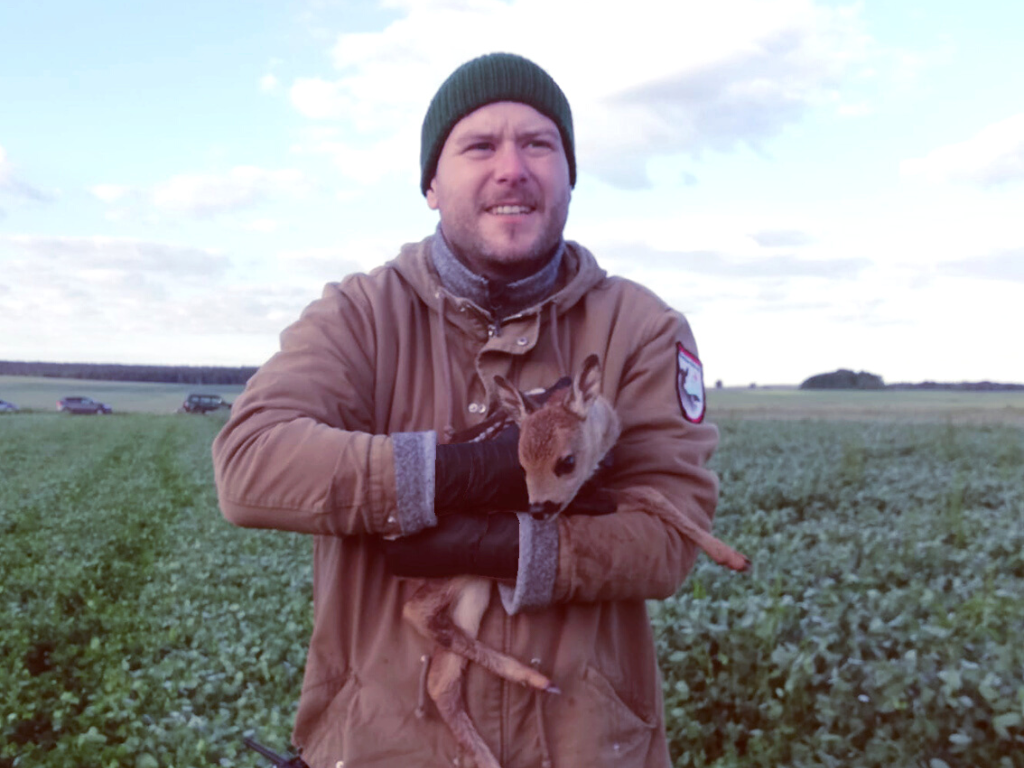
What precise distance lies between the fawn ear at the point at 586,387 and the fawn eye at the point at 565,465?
0.16m

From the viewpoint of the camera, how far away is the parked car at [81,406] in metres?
73.1

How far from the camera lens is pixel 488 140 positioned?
3203mm

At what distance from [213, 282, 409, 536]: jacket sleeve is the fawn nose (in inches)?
16.5

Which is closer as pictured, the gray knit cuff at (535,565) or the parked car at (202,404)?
the gray knit cuff at (535,565)

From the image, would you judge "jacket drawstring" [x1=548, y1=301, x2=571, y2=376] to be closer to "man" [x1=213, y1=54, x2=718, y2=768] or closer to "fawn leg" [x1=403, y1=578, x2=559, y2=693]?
"man" [x1=213, y1=54, x2=718, y2=768]

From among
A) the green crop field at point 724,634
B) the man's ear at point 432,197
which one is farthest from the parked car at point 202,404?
the man's ear at point 432,197

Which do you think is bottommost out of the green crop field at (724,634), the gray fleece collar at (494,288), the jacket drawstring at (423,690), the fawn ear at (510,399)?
the green crop field at (724,634)

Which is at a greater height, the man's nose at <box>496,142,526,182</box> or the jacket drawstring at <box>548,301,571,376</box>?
the man's nose at <box>496,142,526,182</box>

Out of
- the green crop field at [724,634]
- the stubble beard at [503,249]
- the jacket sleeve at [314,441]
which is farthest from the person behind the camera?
the green crop field at [724,634]

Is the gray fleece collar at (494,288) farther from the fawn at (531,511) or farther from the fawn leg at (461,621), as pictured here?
the fawn leg at (461,621)

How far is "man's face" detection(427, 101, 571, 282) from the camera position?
3109 millimetres

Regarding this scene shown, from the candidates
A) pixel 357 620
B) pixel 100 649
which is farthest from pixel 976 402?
pixel 357 620

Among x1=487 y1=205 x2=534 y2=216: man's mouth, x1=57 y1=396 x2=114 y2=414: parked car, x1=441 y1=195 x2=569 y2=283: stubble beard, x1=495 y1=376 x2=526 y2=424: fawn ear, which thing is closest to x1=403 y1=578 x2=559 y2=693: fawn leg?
x1=495 y1=376 x2=526 y2=424: fawn ear

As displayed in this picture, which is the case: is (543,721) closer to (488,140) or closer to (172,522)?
(488,140)
